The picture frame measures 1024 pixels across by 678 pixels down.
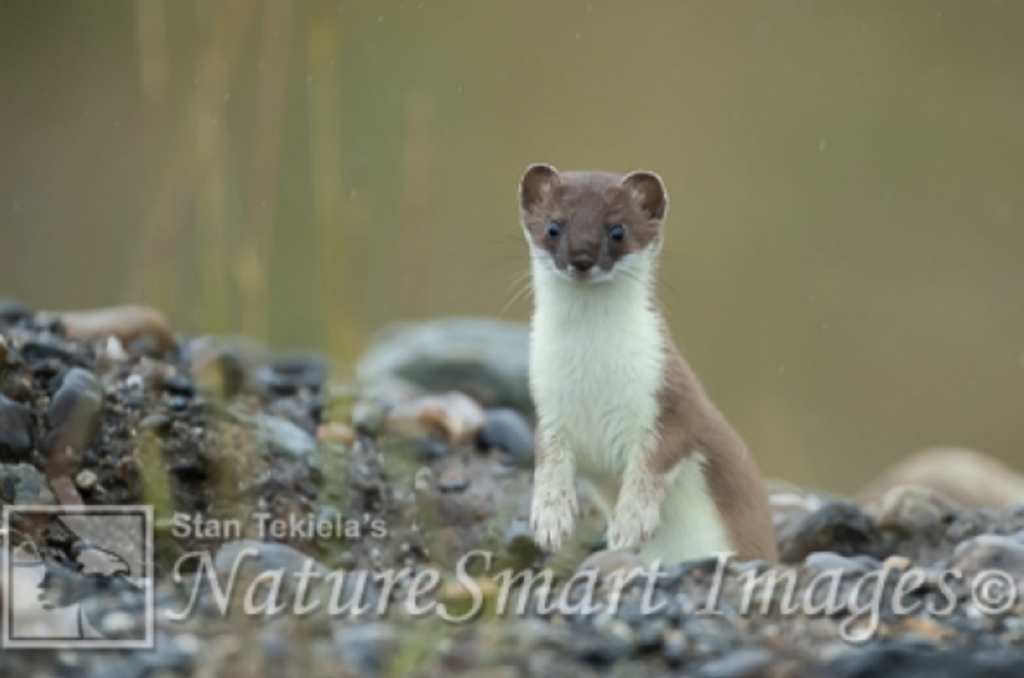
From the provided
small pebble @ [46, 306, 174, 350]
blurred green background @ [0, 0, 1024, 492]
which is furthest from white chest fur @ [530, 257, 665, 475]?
blurred green background @ [0, 0, 1024, 492]

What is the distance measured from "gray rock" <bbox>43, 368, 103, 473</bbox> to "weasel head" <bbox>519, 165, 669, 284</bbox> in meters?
1.42

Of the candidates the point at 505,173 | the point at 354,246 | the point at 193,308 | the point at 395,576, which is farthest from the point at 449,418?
the point at 505,173

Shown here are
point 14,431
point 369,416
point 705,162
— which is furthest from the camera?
point 705,162

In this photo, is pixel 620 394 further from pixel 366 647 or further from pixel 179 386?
pixel 179 386

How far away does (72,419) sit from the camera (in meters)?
4.96

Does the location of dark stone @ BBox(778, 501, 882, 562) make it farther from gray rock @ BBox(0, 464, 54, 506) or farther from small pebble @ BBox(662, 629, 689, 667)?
gray rock @ BBox(0, 464, 54, 506)

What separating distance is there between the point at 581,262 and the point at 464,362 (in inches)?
98.7

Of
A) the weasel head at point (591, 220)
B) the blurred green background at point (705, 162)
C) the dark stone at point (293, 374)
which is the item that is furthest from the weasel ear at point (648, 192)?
the blurred green background at point (705, 162)

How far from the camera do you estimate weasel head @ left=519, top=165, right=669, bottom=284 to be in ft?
14.7

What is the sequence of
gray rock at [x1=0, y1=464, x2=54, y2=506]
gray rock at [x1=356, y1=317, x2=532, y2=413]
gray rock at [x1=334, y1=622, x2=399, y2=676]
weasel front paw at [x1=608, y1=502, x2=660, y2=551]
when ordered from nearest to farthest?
gray rock at [x1=334, y1=622, x2=399, y2=676]
weasel front paw at [x1=608, y1=502, x2=660, y2=551]
gray rock at [x1=0, y1=464, x2=54, y2=506]
gray rock at [x1=356, y1=317, x2=532, y2=413]

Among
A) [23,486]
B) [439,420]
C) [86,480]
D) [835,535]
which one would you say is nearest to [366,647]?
[23,486]

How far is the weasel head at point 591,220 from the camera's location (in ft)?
14.7

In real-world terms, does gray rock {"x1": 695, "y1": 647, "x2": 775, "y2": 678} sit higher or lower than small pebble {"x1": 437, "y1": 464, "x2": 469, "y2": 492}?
higher

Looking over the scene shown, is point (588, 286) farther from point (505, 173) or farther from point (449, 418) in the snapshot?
point (505, 173)
